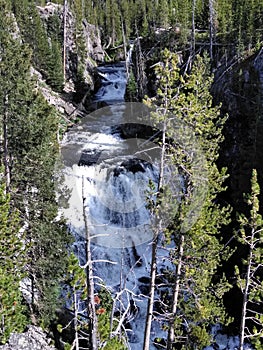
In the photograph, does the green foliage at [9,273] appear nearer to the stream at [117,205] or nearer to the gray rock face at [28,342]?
the gray rock face at [28,342]

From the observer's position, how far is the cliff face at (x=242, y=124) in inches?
976

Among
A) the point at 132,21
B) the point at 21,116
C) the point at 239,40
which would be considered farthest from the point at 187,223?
the point at 132,21

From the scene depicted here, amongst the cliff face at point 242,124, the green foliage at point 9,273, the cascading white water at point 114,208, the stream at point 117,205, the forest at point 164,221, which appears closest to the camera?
the forest at point 164,221

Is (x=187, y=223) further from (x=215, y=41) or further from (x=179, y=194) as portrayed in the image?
(x=215, y=41)

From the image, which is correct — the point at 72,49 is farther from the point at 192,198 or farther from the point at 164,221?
the point at 164,221

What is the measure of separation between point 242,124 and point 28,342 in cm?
2100

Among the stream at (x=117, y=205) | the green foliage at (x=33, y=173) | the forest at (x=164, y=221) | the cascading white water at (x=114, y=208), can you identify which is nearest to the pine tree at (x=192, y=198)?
the forest at (x=164, y=221)

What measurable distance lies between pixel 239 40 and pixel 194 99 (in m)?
22.6

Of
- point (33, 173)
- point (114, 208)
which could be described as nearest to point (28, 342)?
point (33, 173)

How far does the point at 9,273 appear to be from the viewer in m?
13.8

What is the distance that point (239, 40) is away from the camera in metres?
31.1

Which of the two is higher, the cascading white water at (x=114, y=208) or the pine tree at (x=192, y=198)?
the pine tree at (x=192, y=198)

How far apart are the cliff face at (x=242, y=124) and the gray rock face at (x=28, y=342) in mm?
15952

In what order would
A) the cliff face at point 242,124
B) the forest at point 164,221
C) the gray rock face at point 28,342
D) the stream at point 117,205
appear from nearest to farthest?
the forest at point 164,221, the gray rock face at point 28,342, the stream at point 117,205, the cliff face at point 242,124
